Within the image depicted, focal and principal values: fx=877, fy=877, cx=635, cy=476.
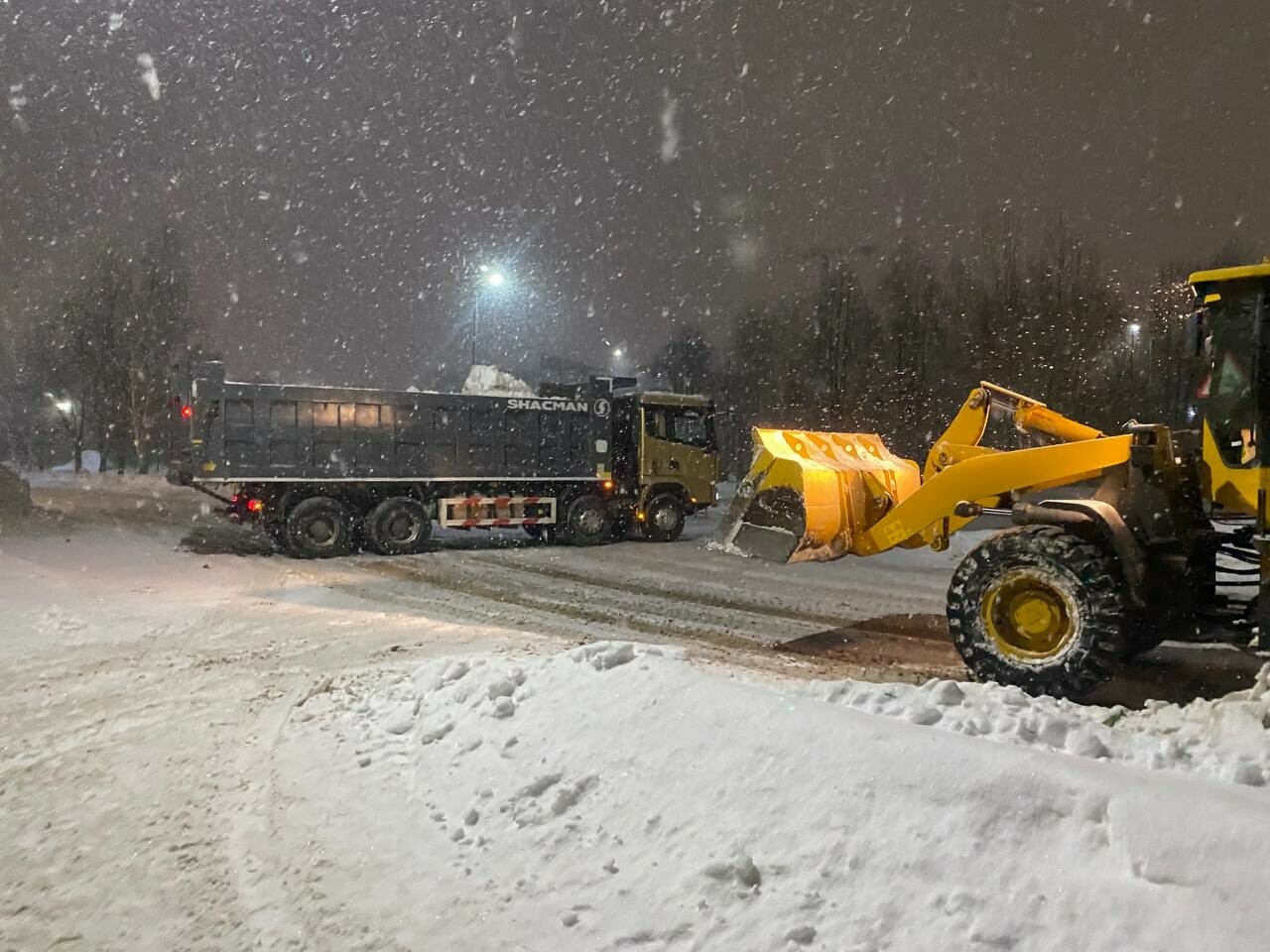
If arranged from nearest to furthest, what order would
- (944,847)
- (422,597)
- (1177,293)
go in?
(944,847)
(422,597)
(1177,293)

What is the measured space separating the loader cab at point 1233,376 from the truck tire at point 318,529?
542 inches

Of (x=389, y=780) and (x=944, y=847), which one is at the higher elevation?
(x=944, y=847)

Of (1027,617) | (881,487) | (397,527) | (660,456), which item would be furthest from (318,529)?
(1027,617)

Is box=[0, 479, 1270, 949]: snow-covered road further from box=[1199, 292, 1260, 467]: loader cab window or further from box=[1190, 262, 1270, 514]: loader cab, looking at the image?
box=[1199, 292, 1260, 467]: loader cab window

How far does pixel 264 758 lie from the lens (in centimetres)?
529

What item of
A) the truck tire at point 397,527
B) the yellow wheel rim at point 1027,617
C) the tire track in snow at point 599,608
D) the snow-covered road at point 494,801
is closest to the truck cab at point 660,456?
the truck tire at point 397,527

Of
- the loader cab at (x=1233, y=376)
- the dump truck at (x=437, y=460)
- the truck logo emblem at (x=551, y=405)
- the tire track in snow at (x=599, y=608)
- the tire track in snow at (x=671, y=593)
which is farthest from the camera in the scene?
the truck logo emblem at (x=551, y=405)

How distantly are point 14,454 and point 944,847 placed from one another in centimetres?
9539

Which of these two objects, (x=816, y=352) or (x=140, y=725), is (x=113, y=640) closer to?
(x=140, y=725)

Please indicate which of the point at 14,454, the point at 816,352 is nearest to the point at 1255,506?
the point at 816,352

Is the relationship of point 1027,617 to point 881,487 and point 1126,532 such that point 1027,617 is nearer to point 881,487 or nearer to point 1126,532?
point 1126,532

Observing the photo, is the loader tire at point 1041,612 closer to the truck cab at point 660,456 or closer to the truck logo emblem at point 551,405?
the truck logo emblem at point 551,405

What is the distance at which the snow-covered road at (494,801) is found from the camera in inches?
126

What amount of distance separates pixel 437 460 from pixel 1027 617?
41.1ft
